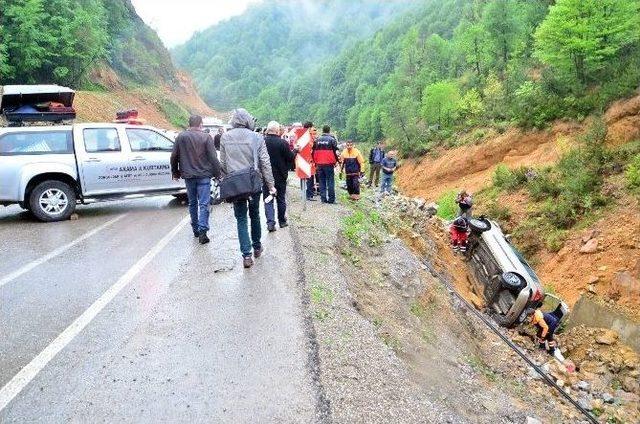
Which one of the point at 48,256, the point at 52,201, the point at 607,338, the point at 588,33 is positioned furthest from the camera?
the point at 588,33

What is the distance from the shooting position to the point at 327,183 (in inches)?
465

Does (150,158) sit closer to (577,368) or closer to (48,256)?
(48,256)

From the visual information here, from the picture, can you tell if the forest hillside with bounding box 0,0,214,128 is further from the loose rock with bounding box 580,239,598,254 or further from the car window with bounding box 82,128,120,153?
the loose rock with bounding box 580,239,598,254

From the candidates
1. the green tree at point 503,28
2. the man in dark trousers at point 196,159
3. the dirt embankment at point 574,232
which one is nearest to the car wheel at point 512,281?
the dirt embankment at point 574,232

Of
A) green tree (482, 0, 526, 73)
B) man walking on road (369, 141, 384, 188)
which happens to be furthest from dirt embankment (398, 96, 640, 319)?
green tree (482, 0, 526, 73)

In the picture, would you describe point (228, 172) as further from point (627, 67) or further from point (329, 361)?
point (627, 67)

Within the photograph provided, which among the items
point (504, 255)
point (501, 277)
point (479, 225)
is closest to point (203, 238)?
point (501, 277)

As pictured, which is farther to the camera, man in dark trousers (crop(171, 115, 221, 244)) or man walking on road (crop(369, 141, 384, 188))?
man walking on road (crop(369, 141, 384, 188))

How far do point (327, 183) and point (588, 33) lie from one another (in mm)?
17261

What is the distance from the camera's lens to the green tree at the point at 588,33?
22062 mm

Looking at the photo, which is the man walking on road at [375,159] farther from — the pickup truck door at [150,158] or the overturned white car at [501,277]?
the pickup truck door at [150,158]

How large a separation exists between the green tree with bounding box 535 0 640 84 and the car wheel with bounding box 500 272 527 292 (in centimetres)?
1616

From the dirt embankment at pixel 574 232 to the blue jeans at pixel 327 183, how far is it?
636 centimetres

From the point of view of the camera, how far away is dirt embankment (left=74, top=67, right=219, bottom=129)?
108 feet
